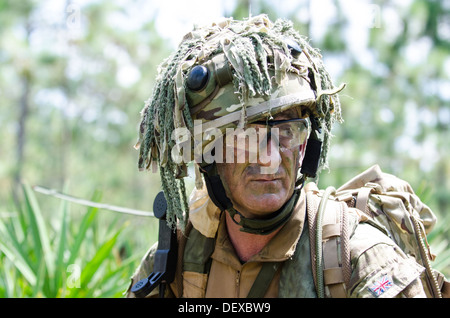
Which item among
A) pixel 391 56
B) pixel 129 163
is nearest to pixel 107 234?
pixel 391 56

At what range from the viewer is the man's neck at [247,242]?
2414 mm

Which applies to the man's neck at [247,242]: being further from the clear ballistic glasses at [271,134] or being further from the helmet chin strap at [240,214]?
the clear ballistic glasses at [271,134]

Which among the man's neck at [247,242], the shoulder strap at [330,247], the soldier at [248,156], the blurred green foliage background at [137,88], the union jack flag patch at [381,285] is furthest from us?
the blurred green foliage background at [137,88]

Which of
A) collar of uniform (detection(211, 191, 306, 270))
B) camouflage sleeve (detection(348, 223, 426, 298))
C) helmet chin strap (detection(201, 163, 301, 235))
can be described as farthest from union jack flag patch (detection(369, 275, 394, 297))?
helmet chin strap (detection(201, 163, 301, 235))

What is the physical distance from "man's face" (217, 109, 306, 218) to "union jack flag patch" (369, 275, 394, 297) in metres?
0.53

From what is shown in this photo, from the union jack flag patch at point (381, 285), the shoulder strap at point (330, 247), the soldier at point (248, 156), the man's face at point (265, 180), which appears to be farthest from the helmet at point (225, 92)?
the union jack flag patch at point (381, 285)

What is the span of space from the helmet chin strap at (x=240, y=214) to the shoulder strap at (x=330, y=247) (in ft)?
0.38

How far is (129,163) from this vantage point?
1037 inches

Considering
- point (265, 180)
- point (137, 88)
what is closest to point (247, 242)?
point (265, 180)

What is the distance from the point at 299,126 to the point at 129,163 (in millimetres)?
24593

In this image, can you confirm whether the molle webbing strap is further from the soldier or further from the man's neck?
the man's neck

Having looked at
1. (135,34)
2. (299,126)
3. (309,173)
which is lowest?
(309,173)
